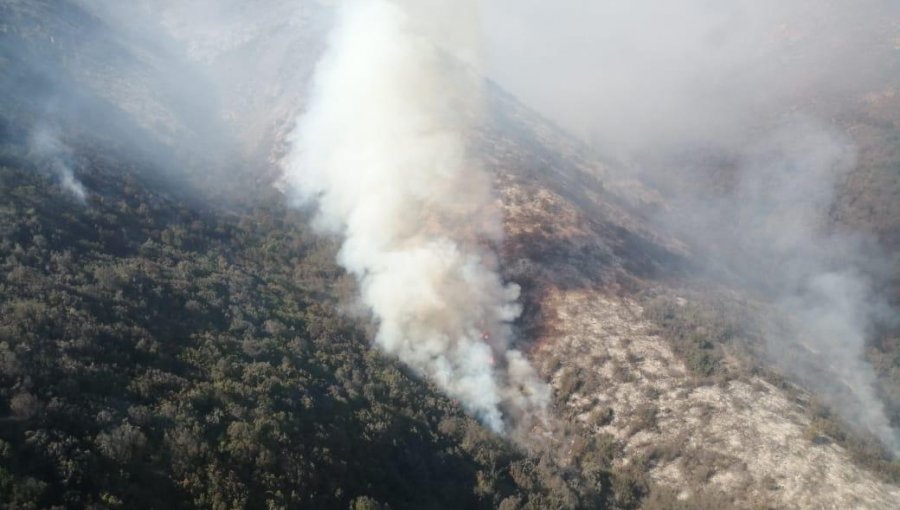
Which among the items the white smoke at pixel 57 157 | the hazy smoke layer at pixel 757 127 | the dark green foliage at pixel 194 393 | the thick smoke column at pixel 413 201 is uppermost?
the hazy smoke layer at pixel 757 127

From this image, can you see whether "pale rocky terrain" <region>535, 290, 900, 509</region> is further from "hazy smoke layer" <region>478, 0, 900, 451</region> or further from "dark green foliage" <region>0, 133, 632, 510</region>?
"hazy smoke layer" <region>478, 0, 900, 451</region>

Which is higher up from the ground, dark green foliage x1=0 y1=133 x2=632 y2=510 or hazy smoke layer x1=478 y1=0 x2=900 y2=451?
hazy smoke layer x1=478 y1=0 x2=900 y2=451

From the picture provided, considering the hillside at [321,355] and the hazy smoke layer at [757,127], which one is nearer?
the hillside at [321,355]

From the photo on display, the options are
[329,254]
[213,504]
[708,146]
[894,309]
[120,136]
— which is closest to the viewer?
[213,504]

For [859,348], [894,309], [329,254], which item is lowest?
[329,254]

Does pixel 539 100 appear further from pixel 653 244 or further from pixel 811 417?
pixel 811 417

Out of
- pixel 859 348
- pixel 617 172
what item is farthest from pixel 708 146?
pixel 859 348

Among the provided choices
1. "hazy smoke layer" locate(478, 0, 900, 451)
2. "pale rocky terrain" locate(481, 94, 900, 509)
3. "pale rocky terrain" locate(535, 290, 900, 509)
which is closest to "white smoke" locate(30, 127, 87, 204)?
"pale rocky terrain" locate(481, 94, 900, 509)

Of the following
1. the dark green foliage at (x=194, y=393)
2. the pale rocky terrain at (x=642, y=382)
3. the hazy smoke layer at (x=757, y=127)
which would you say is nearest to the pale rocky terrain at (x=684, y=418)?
the pale rocky terrain at (x=642, y=382)

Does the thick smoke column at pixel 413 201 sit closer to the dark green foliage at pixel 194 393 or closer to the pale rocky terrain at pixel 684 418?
the dark green foliage at pixel 194 393
